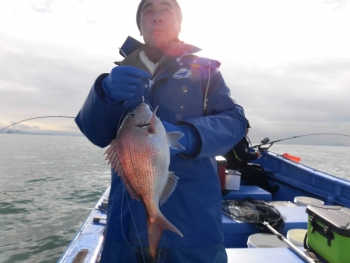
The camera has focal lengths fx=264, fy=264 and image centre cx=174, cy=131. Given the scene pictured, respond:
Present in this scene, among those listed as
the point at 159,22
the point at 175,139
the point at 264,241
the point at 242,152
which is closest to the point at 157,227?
the point at 175,139

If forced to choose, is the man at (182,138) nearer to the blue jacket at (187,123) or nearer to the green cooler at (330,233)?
the blue jacket at (187,123)

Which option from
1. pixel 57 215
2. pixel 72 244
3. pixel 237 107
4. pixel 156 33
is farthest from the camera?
pixel 57 215

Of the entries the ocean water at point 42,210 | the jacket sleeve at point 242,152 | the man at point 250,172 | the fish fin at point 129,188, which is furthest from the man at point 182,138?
the man at point 250,172

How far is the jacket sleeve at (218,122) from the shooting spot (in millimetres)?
1666

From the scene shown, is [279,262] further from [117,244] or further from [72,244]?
[72,244]

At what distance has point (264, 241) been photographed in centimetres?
376

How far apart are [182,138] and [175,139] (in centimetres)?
9

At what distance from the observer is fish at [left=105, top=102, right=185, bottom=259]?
5.49 feet

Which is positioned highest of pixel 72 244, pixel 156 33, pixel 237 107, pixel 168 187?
pixel 156 33

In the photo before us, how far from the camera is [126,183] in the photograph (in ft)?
5.73

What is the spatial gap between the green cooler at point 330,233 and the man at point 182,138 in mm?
1645

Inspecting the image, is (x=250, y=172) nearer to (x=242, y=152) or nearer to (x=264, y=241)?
(x=242, y=152)

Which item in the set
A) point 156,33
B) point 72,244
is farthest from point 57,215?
point 156,33

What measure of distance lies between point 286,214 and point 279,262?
1944 millimetres
